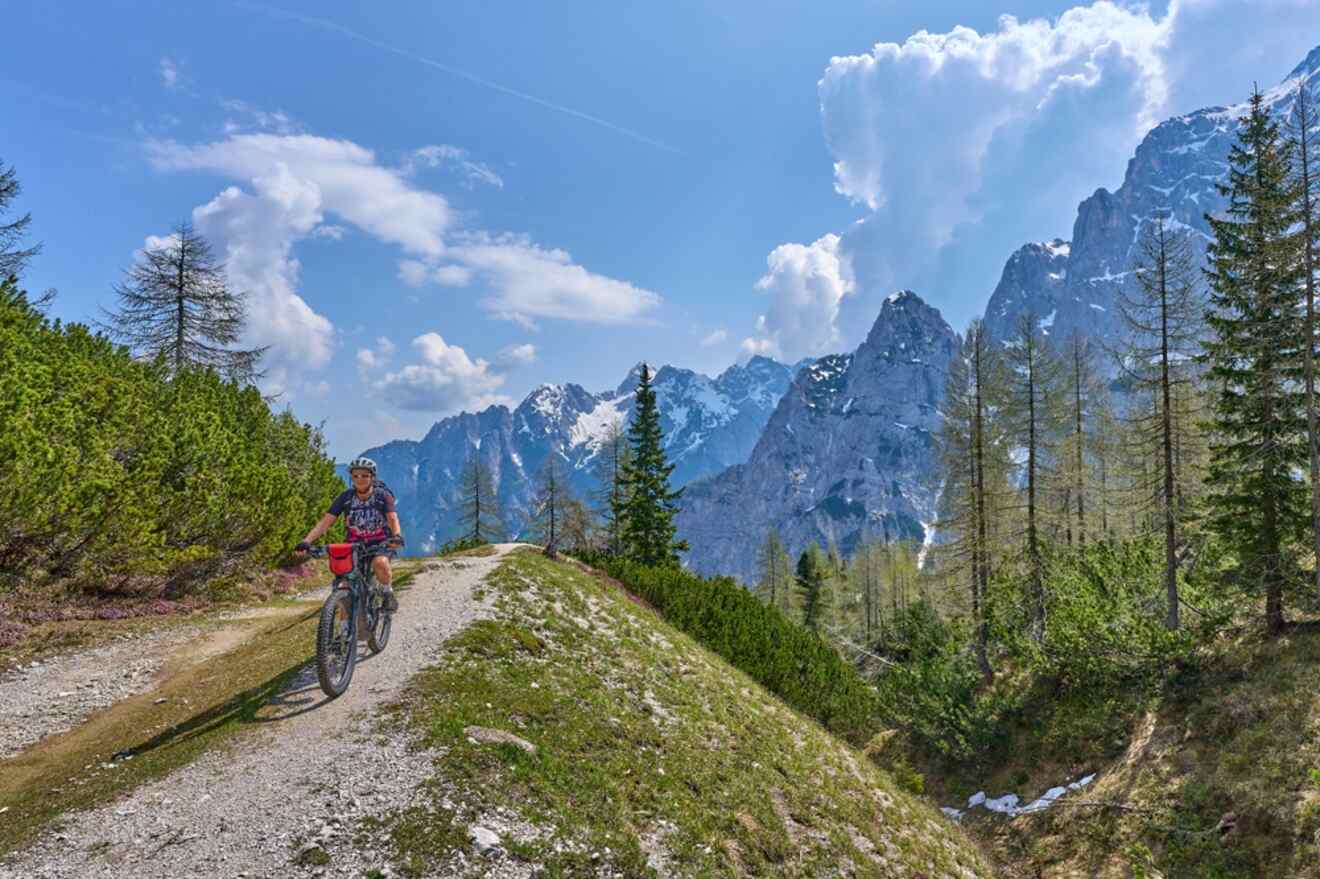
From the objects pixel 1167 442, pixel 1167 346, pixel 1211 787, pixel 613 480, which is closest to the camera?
pixel 1211 787

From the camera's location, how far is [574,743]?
9031mm

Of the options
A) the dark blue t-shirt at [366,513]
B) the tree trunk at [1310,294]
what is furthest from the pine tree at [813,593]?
the dark blue t-shirt at [366,513]

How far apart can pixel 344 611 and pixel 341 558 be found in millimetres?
907

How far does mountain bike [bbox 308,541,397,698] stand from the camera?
8.96m

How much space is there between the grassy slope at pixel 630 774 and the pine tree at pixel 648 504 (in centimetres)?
2356

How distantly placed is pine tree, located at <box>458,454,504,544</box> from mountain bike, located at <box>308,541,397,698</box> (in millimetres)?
44076

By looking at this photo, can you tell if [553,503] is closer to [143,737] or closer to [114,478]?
[114,478]

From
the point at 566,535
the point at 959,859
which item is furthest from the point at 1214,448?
the point at 566,535

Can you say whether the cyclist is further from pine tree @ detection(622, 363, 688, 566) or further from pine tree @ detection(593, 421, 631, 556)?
pine tree @ detection(593, 421, 631, 556)

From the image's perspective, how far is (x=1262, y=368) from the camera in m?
17.9

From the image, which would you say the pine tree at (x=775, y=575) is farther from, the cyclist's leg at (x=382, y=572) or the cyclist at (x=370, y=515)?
the cyclist at (x=370, y=515)

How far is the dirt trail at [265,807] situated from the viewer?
5762 mm

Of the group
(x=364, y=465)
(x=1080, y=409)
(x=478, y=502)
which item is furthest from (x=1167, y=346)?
(x=478, y=502)

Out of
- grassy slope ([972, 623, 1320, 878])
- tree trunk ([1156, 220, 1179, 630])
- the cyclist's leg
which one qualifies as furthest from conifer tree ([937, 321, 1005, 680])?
the cyclist's leg
